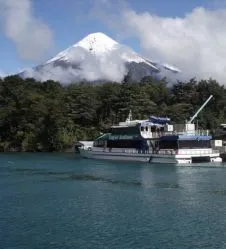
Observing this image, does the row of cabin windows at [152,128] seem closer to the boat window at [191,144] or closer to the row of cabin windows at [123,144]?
the row of cabin windows at [123,144]

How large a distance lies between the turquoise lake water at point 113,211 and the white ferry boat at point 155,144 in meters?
11.5

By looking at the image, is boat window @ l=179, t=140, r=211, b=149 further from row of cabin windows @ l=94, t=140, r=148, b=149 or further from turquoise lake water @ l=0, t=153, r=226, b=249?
turquoise lake water @ l=0, t=153, r=226, b=249

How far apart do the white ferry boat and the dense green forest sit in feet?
70.8

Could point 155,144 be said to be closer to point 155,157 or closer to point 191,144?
point 155,157

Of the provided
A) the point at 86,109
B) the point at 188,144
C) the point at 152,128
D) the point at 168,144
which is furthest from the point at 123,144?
the point at 86,109

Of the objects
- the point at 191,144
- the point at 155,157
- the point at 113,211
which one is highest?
the point at 191,144

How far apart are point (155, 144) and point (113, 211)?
36.3 m

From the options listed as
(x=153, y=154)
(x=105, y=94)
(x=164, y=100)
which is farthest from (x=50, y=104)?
(x=153, y=154)

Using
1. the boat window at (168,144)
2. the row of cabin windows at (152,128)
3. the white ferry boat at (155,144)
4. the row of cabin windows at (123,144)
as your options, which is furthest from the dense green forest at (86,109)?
the boat window at (168,144)

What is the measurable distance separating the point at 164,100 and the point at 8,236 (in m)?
81.3

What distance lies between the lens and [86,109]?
322 feet

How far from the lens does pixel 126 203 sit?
3247 cm

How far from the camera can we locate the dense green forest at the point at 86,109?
309 feet

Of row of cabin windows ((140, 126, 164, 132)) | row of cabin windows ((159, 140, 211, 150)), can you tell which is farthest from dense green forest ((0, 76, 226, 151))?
row of cabin windows ((159, 140, 211, 150))
